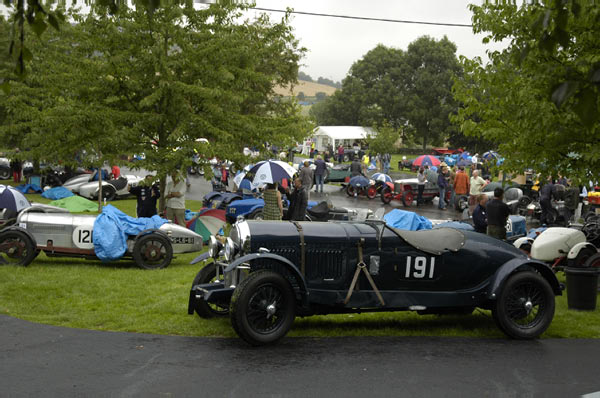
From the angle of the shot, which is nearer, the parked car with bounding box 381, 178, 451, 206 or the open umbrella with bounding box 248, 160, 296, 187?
the open umbrella with bounding box 248, 160, 296, 187

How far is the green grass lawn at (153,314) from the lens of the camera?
7.52 metres

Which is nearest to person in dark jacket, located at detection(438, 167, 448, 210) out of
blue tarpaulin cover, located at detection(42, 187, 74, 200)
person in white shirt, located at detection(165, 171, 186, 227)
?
person in white shirt, located at detection(165, 171, 186, 227)

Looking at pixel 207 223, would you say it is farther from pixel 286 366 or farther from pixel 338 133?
pixel 338 133

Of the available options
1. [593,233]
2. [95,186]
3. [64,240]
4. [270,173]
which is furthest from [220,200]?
[593,233]

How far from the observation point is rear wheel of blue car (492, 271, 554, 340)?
7.37 m

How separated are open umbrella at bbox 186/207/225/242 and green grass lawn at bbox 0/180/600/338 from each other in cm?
414

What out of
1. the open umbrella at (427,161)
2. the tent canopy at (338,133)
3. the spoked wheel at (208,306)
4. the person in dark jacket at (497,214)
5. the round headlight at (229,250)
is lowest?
the spoked wheel at (208,306)

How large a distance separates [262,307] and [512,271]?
3007 mm

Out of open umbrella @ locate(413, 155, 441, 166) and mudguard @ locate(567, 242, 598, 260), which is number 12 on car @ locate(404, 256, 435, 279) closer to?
mudguard @ locate(567, 242, 598, 260)

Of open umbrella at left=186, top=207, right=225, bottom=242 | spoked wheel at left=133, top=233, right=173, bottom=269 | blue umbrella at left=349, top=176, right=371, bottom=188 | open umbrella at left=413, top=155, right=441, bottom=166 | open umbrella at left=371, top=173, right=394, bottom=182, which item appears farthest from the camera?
open umbrella at left=413, top=155, right=441, bottom=166

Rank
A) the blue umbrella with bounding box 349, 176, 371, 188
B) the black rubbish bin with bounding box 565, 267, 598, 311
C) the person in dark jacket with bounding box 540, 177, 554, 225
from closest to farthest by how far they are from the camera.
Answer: the black rubbish bin with bounding box 565, 267, 598, 311 < the person in dark jacket with bounding box 540, 177, 554, 225 < the blue umbrella with bounding box 349, 176, 371, 188

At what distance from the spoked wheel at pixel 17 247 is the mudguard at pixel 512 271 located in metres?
7.53

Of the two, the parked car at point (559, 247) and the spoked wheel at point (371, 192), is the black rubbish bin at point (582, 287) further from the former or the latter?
the spoked wheel at point (371, 192)

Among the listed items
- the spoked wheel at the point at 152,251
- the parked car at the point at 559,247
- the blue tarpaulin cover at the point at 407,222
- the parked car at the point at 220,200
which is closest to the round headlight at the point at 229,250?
the spoked wheel at the point at 152,251
